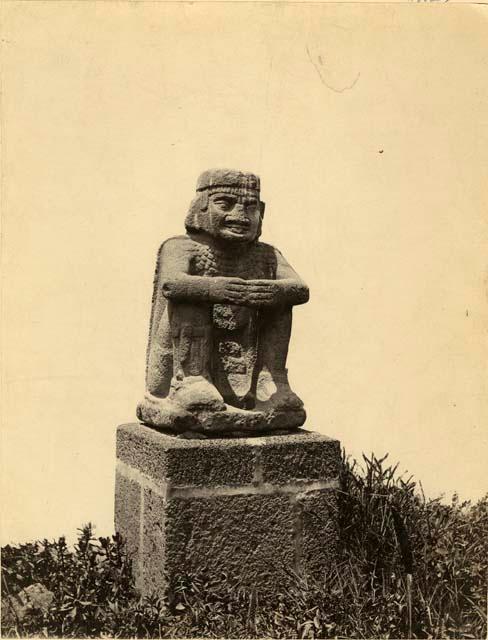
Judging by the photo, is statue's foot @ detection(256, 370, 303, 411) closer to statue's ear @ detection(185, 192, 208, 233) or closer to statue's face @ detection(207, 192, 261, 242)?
statue's face @ detection(207, 192, 261, 242)

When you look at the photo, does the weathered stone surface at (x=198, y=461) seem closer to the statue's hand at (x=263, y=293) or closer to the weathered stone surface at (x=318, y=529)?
the weathered stone surface at (x=318, y=529)

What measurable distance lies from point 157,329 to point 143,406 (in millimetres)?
466

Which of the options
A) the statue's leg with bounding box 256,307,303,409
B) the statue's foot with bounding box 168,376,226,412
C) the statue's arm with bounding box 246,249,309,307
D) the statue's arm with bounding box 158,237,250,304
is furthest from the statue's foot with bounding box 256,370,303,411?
the statue's arm with bounding box 158,237,250,304

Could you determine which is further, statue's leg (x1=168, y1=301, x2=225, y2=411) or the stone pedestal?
statue's leg (x1=168, y1=301, x2=225, y2=411)

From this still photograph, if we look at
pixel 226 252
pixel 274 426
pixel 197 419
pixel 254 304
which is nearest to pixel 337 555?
pixel 274 426

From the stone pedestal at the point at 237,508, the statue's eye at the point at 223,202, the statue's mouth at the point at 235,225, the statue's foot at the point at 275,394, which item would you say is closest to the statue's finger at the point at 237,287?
the statue's mouth at the point at 235,225

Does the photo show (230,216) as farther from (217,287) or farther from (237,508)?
(237,508)

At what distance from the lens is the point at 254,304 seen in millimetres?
4793

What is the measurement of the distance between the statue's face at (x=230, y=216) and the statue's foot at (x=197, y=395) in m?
0.81

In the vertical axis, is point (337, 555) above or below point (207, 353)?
below

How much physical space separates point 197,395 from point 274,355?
23.3 inches

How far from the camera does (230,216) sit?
483cm

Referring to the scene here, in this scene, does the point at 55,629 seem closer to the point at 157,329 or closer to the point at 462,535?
the point at 157,329

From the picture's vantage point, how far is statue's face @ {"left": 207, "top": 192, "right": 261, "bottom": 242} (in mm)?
4844
